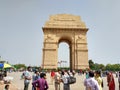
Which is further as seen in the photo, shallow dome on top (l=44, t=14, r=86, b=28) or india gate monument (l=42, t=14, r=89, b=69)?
shallow dome on top (l=44, t=14, r=86, b=28)

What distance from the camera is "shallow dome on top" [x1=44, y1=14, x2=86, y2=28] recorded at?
4125cm

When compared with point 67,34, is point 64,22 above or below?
above

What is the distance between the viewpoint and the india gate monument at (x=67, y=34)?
40.2 meters

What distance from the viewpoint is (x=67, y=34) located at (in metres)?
41.8

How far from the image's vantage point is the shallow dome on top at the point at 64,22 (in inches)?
1624

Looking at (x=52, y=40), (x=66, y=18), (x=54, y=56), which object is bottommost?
(x=54, y=56)

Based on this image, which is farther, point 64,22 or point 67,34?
point 67,34

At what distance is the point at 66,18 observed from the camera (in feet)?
135

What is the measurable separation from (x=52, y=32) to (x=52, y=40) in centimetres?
159

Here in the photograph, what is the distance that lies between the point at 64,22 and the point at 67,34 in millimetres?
2300

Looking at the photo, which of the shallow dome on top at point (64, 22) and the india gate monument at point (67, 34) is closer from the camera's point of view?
the india gate monument at point (67, 34)

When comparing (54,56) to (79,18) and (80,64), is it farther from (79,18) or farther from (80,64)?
(79,18)

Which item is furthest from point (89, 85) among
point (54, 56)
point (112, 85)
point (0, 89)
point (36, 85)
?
point (54, 56)

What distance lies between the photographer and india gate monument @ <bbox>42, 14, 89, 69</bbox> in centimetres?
4022
